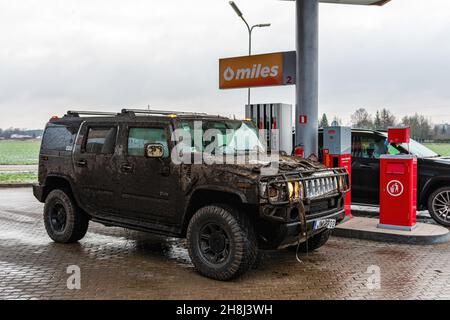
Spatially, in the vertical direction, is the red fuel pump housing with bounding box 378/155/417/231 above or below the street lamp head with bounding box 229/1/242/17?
below

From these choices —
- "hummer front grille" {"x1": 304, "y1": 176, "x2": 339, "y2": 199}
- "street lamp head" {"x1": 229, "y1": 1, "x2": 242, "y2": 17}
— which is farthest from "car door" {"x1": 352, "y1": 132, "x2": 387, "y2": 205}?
"street lamp head" {"x1": 229, "y1": 1, "x2": 242, "y2": 17}

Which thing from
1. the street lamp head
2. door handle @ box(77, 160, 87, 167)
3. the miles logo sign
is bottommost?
door handle @ box(77, 160, 87, 167)

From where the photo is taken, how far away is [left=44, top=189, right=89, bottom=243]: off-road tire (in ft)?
24.5

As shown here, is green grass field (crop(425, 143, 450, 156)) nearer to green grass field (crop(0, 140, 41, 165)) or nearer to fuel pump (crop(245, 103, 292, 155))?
fuel pump (crop(245, 103, 292, 155))

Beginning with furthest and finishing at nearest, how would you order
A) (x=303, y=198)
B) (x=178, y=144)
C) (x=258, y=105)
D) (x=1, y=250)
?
(x=258, y=105) → (x=1, y=250) → (x=178, y=144) → (x=303, y=198)

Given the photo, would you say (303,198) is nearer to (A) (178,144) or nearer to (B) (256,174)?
(B) (256,174)

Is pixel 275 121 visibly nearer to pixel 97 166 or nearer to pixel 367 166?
pixel 367 166

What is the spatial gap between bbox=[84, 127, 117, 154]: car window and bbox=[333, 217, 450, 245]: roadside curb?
4.06 metres

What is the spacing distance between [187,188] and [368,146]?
5.67m

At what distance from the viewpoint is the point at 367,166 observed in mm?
10172

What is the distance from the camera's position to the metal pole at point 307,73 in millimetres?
11109
